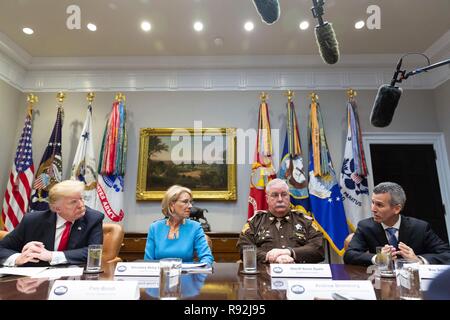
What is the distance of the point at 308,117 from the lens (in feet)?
13.4

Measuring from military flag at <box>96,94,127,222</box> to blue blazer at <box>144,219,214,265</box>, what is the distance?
2.04m

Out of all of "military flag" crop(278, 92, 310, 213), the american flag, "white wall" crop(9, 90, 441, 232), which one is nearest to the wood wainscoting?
"white wall" crop(9, 90, 441, 232)

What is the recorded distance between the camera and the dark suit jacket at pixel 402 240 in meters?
1.62

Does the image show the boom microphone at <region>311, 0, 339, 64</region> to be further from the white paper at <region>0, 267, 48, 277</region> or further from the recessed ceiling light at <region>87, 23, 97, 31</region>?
the recessed ceiling light at <region>87, 23, 97, 31</region>

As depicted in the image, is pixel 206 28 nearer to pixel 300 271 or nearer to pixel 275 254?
pixel 275 254

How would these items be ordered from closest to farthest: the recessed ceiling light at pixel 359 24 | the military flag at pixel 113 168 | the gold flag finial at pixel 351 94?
the recessed ceiling light at pixel 359 24, the military flag at pixel 113 168, the gold flag finial at pixel 351 94

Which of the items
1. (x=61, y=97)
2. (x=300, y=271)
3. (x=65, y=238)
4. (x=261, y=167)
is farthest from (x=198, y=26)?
(x=300, y=271)

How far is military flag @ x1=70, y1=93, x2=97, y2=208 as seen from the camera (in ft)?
12.2

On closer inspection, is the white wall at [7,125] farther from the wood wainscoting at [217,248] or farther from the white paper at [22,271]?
the white paper at [22,271]

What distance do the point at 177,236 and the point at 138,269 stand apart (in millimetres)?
668

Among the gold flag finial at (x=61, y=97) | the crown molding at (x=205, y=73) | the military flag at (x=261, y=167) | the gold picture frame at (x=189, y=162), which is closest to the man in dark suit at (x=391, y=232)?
the military flag at (x=261, y=167)

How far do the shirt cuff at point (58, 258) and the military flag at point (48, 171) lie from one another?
2517mm

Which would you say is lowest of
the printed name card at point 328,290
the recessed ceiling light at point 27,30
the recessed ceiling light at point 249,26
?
the printed name card at point 328,290
